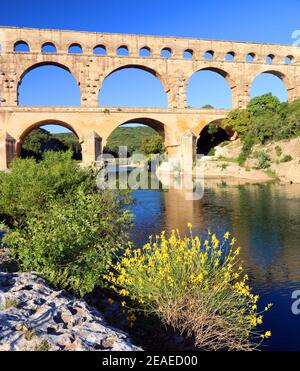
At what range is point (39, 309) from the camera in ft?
14.1

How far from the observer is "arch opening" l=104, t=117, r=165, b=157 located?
1523 inches

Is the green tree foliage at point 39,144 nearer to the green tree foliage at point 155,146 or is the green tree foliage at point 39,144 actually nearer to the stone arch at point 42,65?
the green tree foliage at point 155,146

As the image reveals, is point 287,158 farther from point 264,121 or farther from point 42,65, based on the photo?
point 42,65

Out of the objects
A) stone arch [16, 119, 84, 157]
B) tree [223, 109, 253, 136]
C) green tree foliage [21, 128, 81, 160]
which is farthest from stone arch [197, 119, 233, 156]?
green tree foliage [21, 128, 81, 160]

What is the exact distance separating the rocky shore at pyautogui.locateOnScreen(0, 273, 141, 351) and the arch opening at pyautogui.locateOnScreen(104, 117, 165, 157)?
106 ft

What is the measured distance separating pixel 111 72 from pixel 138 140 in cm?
5551

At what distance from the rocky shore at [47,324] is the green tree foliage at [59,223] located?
92 centimetres

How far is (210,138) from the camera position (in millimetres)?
43531

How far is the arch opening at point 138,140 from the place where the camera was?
127 feet

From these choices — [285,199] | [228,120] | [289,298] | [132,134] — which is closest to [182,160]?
[228,120]

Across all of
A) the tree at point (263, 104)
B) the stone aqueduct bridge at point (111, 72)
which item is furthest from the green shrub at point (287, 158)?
the tree at point (263, 104)

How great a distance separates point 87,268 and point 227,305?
227cm

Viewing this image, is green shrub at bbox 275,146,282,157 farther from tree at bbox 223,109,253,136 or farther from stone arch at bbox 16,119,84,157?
stone arch at bbox 16,119,84,157
